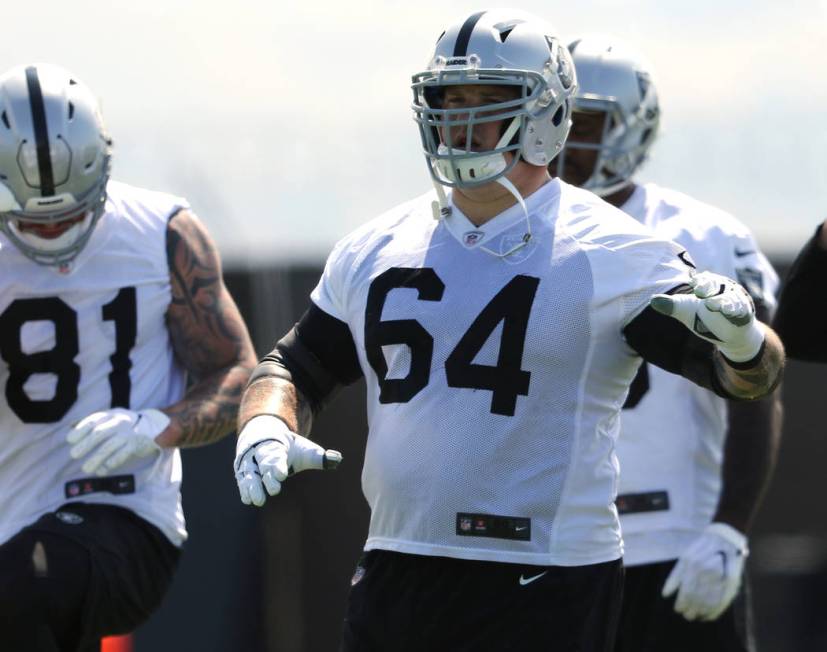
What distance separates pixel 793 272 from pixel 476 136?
0.90 m

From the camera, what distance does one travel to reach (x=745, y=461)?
19.7ft

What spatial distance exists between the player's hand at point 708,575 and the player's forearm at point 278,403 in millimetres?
1498

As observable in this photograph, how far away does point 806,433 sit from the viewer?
30.8 ft

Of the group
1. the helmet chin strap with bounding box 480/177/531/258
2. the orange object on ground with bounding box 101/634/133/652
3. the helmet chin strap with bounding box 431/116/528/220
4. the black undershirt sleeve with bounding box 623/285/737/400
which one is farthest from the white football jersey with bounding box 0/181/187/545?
the black undershirt sleeve with bounding box 623/285/737/400

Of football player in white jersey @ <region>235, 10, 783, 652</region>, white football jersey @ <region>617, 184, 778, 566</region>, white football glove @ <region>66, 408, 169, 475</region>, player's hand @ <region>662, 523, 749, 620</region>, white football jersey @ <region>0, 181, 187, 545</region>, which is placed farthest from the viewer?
white football jersey @ <region>617, 184, 778, 566</region>

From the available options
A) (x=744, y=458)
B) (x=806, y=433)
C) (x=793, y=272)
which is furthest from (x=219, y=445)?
(x=793, y=272)

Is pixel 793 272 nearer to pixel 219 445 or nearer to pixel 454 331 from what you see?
pixel 454 331

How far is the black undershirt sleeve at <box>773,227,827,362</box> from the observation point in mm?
4848

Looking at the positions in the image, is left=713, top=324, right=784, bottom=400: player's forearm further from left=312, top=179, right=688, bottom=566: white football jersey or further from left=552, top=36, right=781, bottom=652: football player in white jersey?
left=552, top=36, right=781, bottom=652: football player in white jersey

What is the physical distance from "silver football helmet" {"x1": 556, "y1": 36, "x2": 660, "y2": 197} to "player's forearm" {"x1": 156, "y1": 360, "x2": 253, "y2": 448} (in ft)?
Result: 4.08

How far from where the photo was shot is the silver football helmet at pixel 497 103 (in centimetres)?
460

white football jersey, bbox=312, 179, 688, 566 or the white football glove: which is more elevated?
white football jersey, bbox=312, 179, 688, 566

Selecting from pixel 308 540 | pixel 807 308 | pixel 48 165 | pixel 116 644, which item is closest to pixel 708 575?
pixel 807 308

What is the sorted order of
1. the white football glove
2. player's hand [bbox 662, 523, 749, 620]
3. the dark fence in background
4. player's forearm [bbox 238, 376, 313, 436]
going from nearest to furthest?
1. player's forearm [bbox 238, 376, 313, 436]
2. the white football glove
3. player's hand [bbox 662, 523, 749, 620]
4. the dark fence in background
